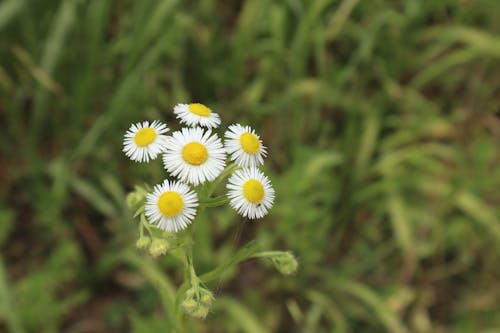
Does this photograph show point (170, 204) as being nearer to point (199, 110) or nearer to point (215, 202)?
point (215, 202)

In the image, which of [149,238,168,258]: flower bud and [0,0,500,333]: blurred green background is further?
[0,0,500,333]: blurred green background

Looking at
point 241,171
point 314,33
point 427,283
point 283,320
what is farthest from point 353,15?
point 241,171

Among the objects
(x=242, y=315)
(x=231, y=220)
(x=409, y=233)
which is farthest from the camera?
(x=409, y=233)

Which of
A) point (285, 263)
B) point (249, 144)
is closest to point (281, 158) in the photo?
point (285, 263)

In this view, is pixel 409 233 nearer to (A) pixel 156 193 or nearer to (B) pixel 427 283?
(B) pixel 427 283

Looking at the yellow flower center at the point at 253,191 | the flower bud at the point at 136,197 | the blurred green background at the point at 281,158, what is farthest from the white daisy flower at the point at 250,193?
the blurred green background at the point at 281,158

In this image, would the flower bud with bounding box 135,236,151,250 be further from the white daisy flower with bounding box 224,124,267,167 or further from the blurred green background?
the blurred green background

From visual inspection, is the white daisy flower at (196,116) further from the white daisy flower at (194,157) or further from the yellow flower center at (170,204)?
the yellow flower center at (170,204)

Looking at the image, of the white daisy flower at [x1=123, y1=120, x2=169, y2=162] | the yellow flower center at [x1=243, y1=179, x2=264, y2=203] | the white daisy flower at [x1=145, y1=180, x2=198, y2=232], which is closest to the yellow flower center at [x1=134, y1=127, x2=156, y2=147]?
the white daisy flower at [x1=123, y1=120, x2=169, y2=162]
